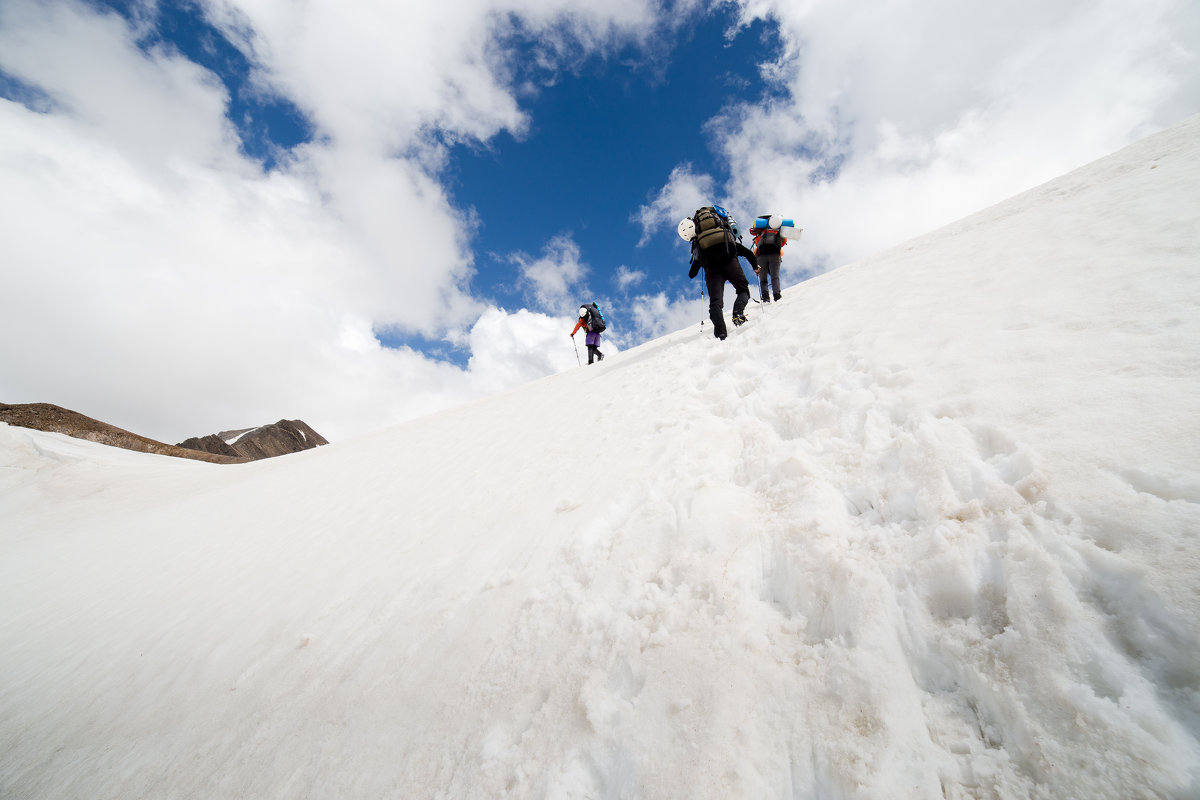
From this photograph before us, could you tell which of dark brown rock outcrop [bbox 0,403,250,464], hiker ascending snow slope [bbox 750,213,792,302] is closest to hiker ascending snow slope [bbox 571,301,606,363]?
hiker ascending snow slope [bbox 750,213,792,302]

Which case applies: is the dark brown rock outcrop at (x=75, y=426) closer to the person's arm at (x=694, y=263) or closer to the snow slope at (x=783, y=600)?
the snow slope at (x=783, y=600)

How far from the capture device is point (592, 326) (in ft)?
51.0

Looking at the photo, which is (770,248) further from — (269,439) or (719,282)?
(269,439)

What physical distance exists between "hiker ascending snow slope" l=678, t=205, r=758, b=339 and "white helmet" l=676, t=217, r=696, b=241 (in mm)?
18

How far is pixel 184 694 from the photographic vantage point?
3.92m

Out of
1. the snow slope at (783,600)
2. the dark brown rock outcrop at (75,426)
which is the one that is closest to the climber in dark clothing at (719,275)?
the snow slope at (783,600)

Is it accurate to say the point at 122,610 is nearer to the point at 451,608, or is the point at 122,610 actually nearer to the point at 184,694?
the point at 184,694

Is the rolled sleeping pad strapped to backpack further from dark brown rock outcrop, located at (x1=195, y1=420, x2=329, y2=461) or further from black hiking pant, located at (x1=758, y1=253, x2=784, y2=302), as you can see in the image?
dark brown rock outcrop, located at (x1=195, y1=420, x2=329, y2=461)

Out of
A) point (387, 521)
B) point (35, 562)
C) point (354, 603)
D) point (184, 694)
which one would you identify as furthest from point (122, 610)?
point (35, 562)

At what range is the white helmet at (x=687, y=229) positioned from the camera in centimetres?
779

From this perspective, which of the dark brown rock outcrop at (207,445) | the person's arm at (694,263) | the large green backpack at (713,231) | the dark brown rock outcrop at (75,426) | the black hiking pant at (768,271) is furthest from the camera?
the dark brown rock outcrop at (207,445)

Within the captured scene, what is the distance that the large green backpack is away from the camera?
24.1 feet

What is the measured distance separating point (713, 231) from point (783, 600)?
6581 mm

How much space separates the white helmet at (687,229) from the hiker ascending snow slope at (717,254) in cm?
2
